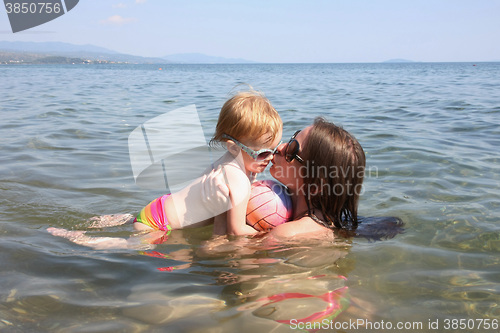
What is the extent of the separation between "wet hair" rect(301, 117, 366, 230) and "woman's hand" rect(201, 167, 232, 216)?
28.5 inches

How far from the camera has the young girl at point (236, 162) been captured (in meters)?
3.27

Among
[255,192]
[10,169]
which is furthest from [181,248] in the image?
[10,169]

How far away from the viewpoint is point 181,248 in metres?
3.46

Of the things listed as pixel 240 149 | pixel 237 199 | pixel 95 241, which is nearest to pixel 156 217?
pixel 95 241

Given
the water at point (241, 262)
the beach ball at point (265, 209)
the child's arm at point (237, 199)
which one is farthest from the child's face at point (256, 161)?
the water at point (241, 262)

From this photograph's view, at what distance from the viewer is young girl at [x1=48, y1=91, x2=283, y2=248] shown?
327 centimetres

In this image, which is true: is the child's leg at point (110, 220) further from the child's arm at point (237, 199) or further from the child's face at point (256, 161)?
the child's face at point (256, 161)

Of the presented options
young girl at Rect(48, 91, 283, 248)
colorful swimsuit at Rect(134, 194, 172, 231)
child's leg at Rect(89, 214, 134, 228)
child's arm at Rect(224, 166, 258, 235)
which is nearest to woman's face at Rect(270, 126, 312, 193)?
young girl at Rect(48, 91, 283, 248)

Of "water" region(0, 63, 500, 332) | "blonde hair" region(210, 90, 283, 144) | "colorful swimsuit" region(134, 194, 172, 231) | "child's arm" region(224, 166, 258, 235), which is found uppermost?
"blonde hair" region(210, 90, 283, 144)

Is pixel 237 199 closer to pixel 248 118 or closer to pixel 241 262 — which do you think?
pixel 241 262

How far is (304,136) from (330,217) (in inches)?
28.8

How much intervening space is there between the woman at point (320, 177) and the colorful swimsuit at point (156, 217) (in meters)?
0.57

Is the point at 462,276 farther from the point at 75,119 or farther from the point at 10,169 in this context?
the point at 75,119

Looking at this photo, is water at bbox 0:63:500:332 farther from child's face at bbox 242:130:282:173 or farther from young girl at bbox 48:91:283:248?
child's face at bbox 242:130:282:173
